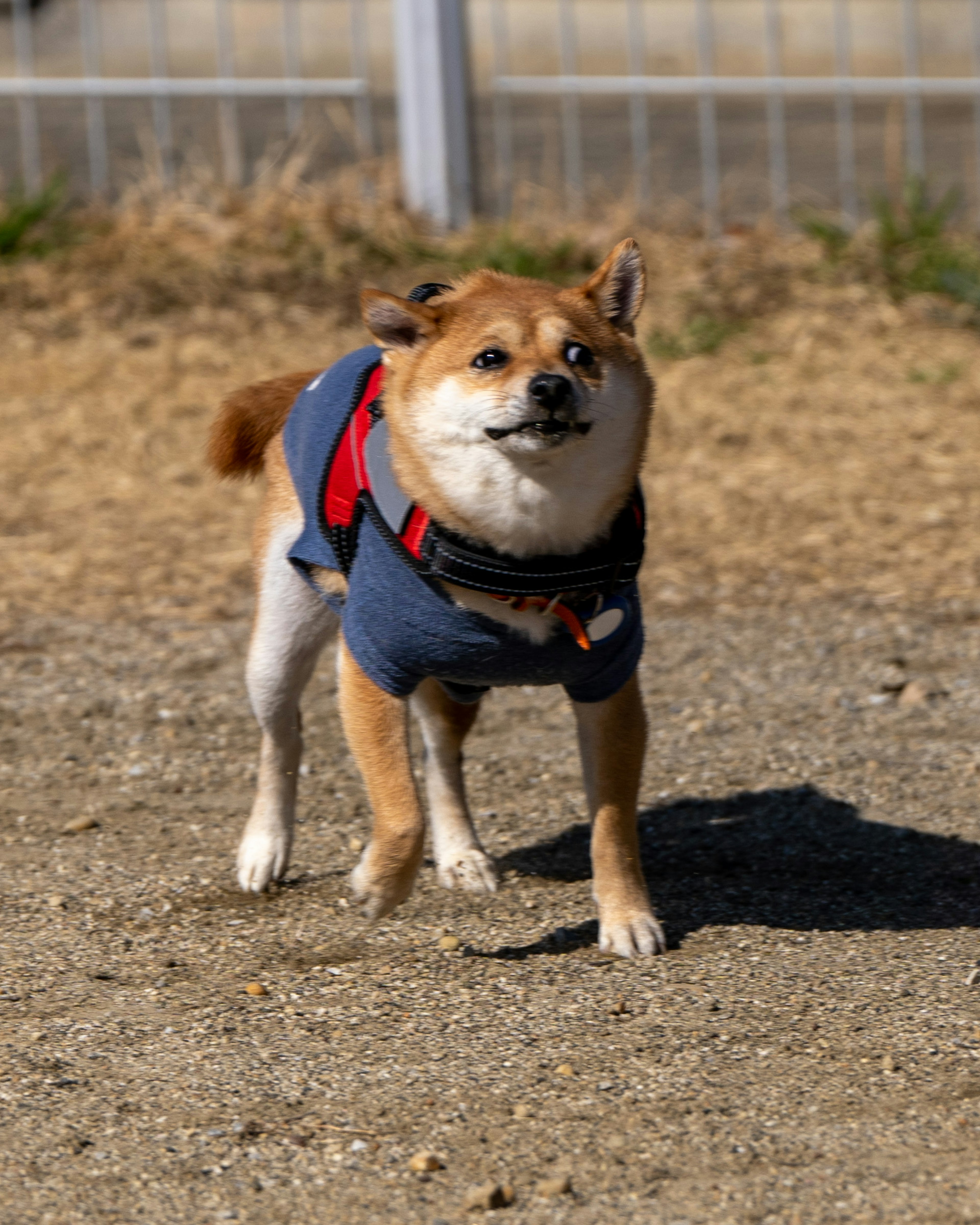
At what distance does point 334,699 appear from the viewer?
464 cm

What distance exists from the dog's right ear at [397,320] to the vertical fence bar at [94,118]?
5.58 metres

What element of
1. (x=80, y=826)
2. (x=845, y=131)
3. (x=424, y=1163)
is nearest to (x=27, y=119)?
(x=845, y=131)

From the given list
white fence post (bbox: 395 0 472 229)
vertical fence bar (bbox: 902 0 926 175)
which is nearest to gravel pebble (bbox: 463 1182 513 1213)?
white fence post (bbox: 395 0 472 229)

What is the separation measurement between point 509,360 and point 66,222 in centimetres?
588

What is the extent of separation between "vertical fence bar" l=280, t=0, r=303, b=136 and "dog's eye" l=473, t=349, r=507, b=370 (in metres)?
5.52

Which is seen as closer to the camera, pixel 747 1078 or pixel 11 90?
pixel 747 1078

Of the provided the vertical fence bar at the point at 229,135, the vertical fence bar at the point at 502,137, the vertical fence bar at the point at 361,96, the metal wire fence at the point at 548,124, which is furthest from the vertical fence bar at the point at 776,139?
the vertical fence bar at the point at 229,135

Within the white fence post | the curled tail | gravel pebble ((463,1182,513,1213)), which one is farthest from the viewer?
the white fence post

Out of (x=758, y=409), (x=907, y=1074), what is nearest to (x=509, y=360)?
(x=907, y=1074)

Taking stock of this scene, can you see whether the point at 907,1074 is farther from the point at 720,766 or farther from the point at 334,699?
the point at 334,699

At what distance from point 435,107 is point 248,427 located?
4865mm

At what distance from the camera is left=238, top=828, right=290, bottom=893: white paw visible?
333cm

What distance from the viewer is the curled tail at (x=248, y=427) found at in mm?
3516

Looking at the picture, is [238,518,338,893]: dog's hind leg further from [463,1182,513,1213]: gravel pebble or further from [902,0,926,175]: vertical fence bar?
[902,0,926,175]: vertical fence bar
